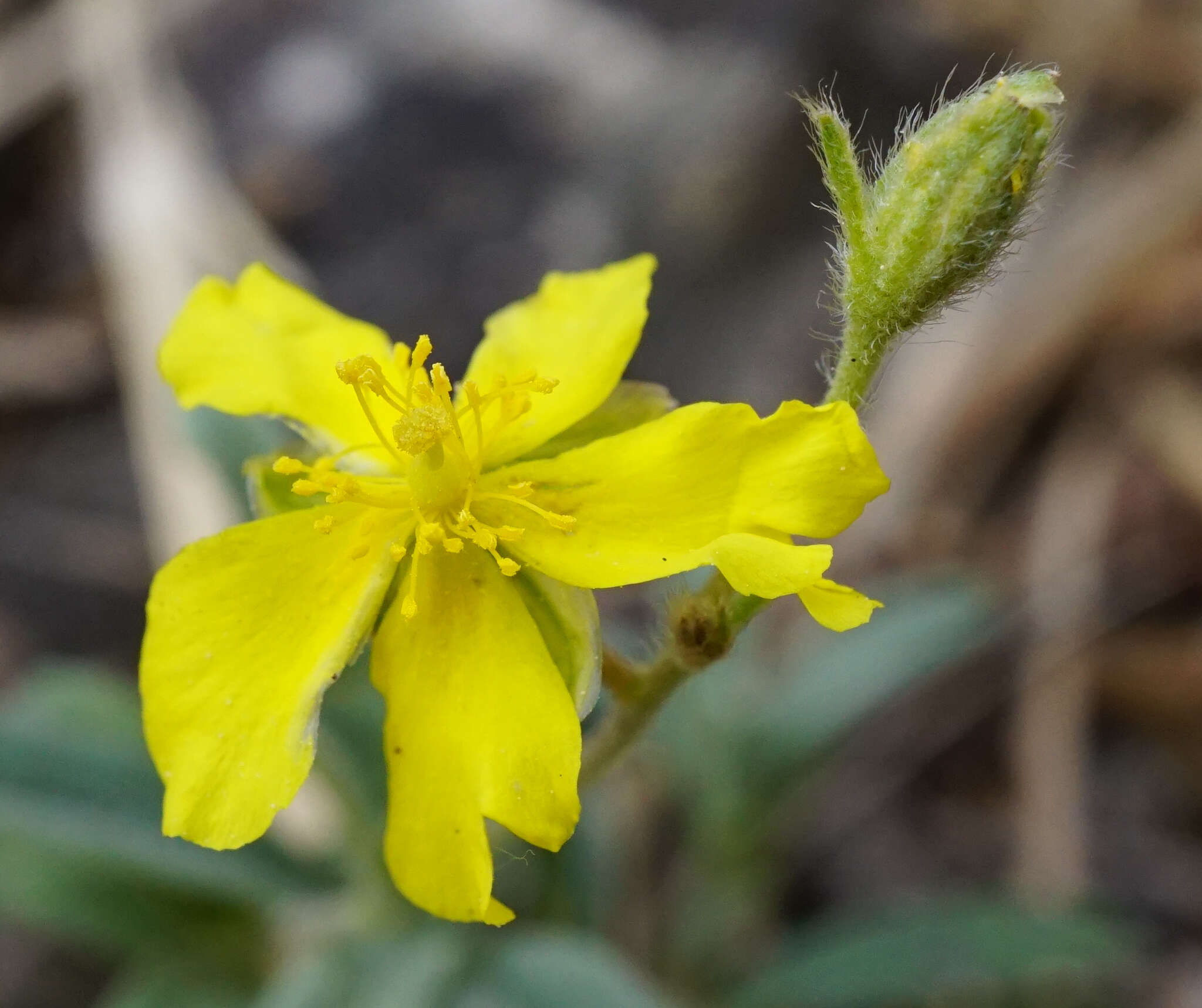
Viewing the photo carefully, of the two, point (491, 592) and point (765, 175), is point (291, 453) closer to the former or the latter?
point (491, 592)

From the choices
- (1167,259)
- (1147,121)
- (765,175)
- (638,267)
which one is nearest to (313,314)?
(638,267)

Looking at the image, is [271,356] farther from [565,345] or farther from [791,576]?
[791,576]

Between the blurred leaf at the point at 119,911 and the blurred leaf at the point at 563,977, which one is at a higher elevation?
the blurred leaf at the point at 563,977

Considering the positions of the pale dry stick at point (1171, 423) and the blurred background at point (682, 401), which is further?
the pale dry stick at point (1171, 423)

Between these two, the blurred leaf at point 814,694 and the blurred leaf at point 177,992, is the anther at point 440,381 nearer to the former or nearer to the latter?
the blurred leaf at point 814,694

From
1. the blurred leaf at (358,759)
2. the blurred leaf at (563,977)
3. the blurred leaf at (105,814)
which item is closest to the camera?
the blurred leaf at (563,977)

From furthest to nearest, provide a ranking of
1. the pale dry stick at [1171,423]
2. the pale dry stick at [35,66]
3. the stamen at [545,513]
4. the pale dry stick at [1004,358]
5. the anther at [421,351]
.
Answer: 1. the pale dry stick at [35,66]
2. the pale dry stick at [1004,358]
3. the pale dry stick at [1171,423]
4. the anther at [421,351]
5. the stamen at [545,513]

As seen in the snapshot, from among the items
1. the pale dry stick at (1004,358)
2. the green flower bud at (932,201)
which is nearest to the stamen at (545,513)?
the green flower bud at (932,201)
